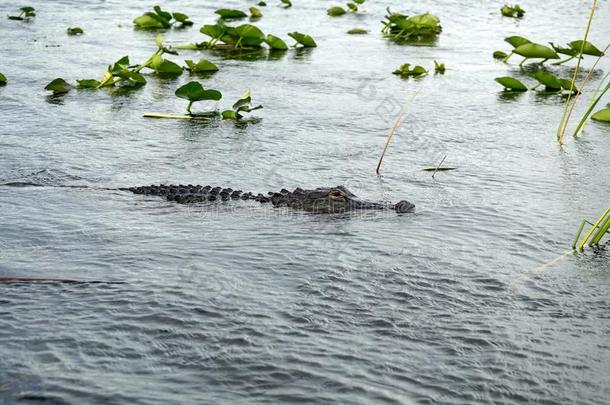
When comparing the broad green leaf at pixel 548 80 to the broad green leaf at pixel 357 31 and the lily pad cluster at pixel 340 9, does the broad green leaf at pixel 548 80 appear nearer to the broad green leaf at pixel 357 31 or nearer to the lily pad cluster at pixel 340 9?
the broad green leaf at pixel 357 31

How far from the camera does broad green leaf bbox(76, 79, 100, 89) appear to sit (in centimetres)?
893

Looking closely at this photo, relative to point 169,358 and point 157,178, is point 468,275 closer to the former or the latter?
point 169,358

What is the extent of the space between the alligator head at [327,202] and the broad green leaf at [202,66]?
14.1 ft

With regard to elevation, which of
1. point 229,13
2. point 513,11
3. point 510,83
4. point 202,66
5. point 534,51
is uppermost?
point 534,51

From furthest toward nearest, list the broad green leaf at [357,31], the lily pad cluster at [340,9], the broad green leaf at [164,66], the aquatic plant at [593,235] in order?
the lily pad cluster at [340,9]
the broad green leaf at [357,31]
the broad green leaf at [164,66]
the aquatic plant at [593,235]

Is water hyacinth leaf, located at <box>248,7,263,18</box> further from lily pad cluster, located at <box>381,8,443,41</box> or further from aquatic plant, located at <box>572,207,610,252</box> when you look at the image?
aquatic plant, located at <box>572,207,610,252</box>

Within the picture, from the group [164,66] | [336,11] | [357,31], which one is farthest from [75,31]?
[336,11]

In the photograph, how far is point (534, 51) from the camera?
32.0ft

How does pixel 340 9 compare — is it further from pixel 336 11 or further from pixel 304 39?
A: pixel 304 39

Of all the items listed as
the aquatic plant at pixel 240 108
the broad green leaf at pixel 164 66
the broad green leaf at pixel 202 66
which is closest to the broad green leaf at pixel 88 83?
the broad green leaf at pixel 164 66

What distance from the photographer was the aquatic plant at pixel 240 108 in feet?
26.0

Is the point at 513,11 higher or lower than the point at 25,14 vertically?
higher

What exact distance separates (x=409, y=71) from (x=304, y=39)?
1767 millimetres

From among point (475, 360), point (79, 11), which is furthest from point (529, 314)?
point (79, 11)
